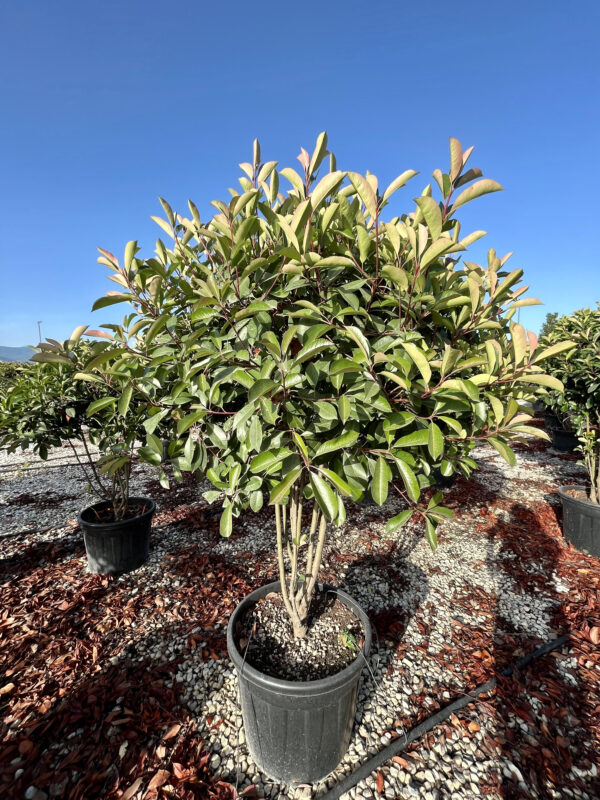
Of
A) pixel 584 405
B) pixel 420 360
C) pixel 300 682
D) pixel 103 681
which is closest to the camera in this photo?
pixel 420 360

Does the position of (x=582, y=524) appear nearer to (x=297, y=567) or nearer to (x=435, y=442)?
(x=297, y=567)

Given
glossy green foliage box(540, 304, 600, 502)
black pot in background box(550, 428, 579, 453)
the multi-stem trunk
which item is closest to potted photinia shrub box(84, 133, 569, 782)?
the multi-stem trunk

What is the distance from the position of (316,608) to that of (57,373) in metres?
2.65

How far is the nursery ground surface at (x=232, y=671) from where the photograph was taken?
1667mm

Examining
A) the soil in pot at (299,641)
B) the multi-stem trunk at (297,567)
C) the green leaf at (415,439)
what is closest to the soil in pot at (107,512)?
the soil in pot at (299,641)

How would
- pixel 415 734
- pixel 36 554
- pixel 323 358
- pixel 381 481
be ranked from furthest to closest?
1. pixel 36 554
2. pixel 415 734
3. pixel 323 358
4. pixel 381 481

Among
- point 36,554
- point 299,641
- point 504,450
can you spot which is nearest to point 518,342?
point 504,450

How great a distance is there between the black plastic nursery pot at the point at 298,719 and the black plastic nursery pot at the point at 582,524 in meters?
3.25

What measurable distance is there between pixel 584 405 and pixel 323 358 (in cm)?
438

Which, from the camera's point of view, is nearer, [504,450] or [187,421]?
[504,450]

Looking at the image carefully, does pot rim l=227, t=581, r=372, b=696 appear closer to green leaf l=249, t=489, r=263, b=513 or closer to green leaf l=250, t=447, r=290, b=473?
green leaf l=249, t=489, r=263, b=513

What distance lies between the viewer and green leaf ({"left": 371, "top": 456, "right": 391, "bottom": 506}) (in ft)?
3.62

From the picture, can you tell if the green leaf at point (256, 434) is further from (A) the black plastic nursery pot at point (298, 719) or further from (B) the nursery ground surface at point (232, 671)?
(B) the nursery ground surface at point (232, 671)

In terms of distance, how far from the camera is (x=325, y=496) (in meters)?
1.14
